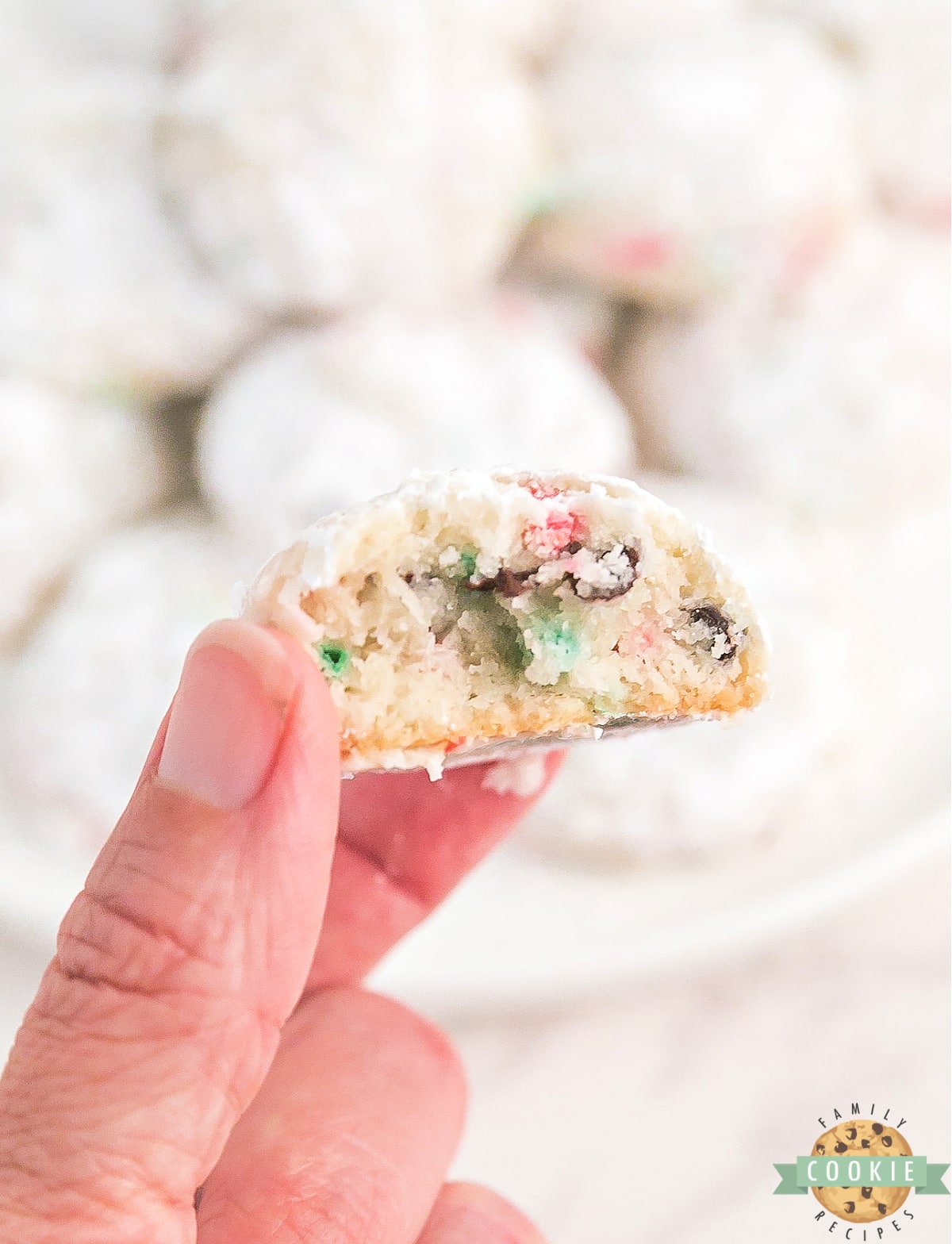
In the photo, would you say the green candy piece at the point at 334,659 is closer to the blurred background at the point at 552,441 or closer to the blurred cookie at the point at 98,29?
the blurred background at the point at 552,441

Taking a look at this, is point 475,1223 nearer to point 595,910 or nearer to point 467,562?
point 595,910

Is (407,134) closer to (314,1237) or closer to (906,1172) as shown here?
(314,1237)

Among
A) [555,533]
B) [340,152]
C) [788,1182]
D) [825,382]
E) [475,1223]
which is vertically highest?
[825,382]

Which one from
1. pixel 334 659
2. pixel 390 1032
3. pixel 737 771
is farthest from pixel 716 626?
pixel 737 771

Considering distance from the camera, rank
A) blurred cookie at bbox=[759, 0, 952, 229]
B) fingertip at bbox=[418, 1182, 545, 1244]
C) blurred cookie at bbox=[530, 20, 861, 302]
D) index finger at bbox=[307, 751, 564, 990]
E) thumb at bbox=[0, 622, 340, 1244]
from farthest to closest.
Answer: blurred cookie at bbox=[759, 0, 952, 229] → blurred cookie at bbox=[530, 20, 861, 302] → index finger at bbox=[307, 751, 564, 990] → fingertip at bbox=[418, 1182, 545, 1244] → thumb at bbox=[0, 622, 340, 1244]

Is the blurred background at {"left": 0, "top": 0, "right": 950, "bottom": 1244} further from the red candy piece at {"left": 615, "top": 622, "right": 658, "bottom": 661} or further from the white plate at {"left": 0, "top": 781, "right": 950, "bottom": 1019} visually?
the red candy piece at {"left": 615, "top": 622, "right": 658, "bottom": 661}

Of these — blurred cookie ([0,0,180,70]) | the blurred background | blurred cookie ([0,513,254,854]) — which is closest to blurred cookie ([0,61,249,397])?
the blurred background

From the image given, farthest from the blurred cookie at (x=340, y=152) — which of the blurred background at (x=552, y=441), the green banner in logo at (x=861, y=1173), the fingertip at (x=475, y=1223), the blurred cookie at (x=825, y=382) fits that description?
the green banner in logo at (x=861, y=1173)

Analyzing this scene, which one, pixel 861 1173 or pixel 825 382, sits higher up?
pixel 825 382
